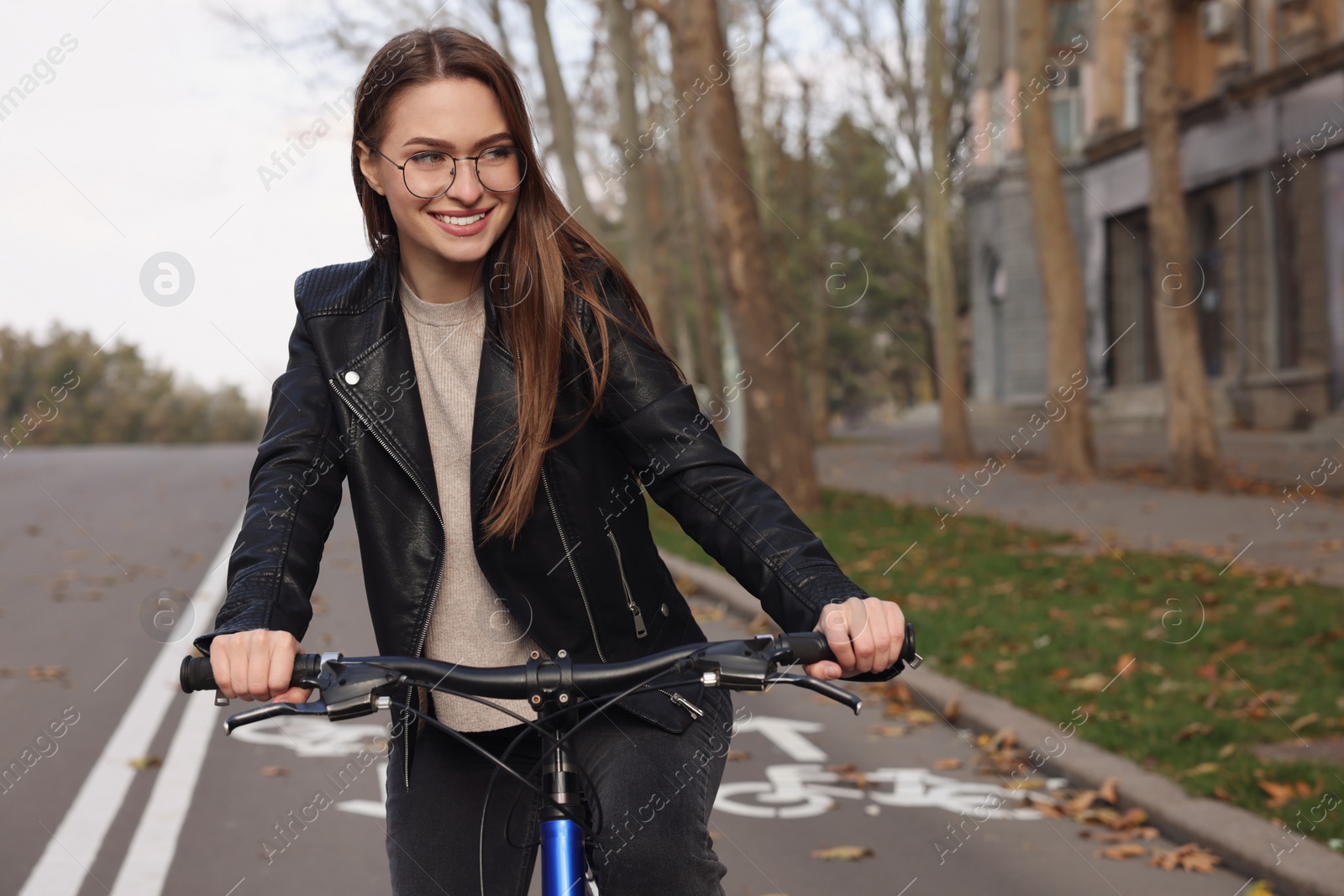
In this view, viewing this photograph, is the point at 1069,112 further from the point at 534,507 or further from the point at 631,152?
the point at 534,507

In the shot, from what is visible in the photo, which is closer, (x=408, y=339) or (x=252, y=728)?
(x=408, y=339)

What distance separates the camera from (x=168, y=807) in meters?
6.11

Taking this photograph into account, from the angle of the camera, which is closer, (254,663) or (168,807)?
(254,663)

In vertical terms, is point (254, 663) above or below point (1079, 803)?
above

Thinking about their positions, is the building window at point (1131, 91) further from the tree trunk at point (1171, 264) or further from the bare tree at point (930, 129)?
the tree trunk at point (1171, 264)

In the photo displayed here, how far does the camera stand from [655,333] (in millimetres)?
2586

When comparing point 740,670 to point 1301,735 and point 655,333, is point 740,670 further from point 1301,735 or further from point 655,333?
point 1301,735

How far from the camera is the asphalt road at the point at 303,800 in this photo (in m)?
5.05

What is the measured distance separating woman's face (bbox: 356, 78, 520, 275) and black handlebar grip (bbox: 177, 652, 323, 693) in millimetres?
765

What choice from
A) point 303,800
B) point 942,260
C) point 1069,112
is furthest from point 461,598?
point 1069,112

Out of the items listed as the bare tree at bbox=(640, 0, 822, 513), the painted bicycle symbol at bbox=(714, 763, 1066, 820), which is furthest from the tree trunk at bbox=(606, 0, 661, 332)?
the painted bicycle symbol at bbox=(714, 763, 1066, 820)

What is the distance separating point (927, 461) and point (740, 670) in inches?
942

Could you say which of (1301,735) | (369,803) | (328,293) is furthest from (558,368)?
(1301,735)

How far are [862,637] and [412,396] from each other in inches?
34.7
